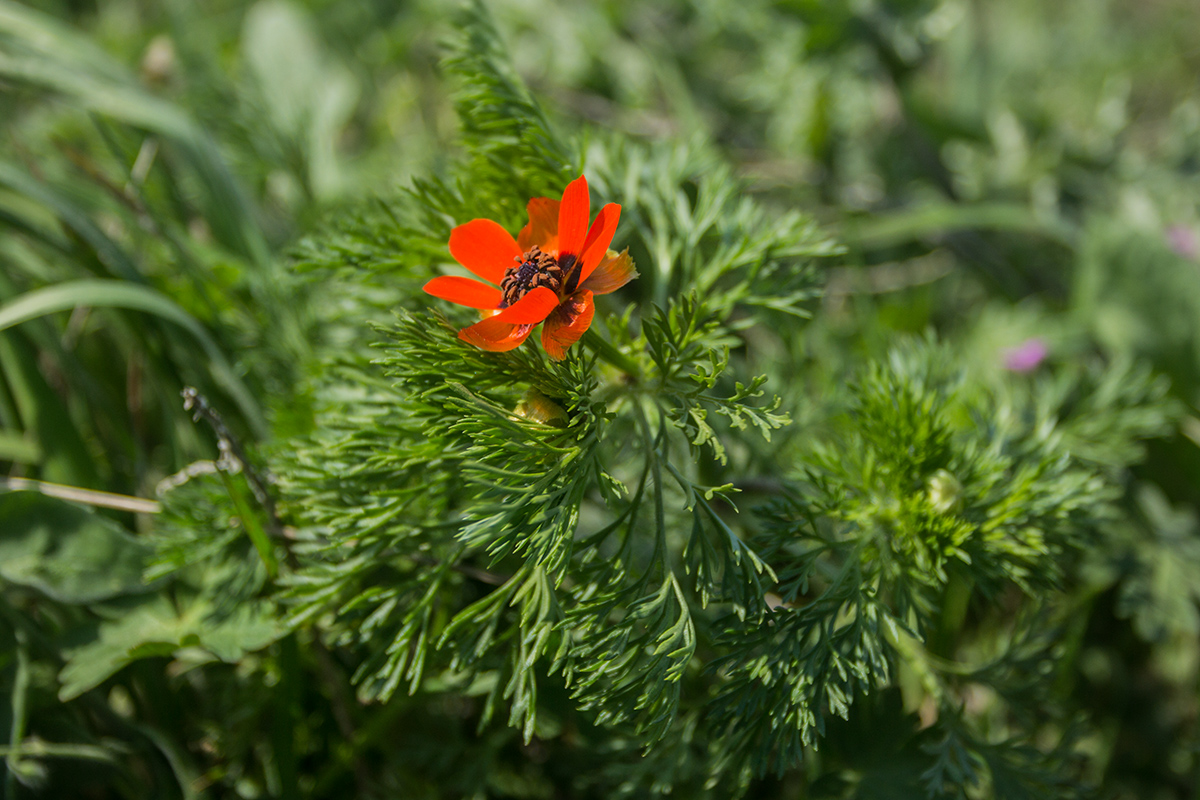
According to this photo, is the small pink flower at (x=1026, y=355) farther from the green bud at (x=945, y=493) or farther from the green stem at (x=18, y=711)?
the green stem at (x=18, y=711)

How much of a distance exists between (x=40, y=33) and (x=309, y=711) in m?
1.35

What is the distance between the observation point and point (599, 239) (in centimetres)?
79

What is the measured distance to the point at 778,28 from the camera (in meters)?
2.00

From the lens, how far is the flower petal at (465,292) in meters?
0.81

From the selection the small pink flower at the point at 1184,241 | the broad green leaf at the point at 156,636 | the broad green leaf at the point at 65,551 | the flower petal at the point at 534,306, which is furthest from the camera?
the small pink flower at the point at 1184,241

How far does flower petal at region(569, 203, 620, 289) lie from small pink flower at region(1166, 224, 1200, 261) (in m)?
1.71

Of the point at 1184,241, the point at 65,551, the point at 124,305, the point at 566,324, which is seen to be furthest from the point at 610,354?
the point at 1184,241

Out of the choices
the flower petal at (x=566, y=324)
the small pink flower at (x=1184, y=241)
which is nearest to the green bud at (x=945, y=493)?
the flower petal at (x=566, y=324)

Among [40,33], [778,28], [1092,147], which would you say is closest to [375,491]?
[40,33]

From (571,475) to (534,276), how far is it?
0.70 feet

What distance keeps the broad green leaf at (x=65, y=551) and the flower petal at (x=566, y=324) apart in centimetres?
79

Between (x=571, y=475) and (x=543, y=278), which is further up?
(x=543, y=278)

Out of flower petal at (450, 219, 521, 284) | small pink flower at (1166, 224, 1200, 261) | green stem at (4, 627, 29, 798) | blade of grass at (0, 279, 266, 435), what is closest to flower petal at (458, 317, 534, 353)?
flower petal at (450, 219, 521, 284)

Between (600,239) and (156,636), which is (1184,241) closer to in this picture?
(600,239)
